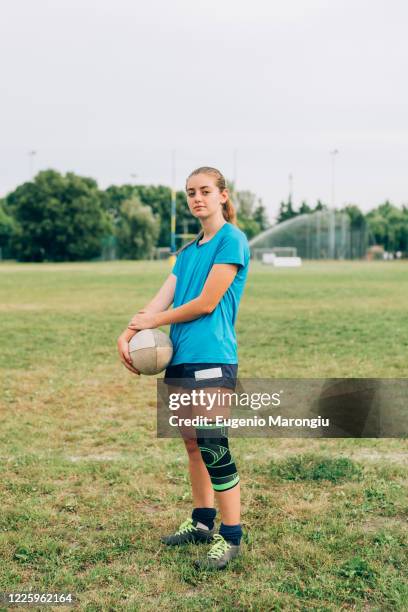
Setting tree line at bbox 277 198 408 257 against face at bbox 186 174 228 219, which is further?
tree line at bbox 277 198 408 257

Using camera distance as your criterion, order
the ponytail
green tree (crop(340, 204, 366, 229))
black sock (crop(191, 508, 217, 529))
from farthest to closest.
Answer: green tree (crop(340, 204, 366, 229))
black sock (crop(191, 508, 217, 529))
the ponytail

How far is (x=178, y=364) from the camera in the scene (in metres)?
3.42

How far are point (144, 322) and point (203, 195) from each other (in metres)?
0.68

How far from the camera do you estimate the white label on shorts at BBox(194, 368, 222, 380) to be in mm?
3322

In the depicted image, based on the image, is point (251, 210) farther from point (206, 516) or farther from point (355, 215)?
point (206, 516)

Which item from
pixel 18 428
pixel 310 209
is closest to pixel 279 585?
pixel 18 428

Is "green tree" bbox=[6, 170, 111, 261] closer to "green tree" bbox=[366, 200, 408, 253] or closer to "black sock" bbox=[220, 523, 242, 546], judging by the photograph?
"green tree" bbox=[366, 200, 408, 253]

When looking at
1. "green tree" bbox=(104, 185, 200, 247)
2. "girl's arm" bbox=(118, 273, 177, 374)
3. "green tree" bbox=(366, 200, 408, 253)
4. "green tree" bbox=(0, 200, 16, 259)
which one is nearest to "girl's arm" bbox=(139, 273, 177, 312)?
"girl's arm" bbox=(118, 273, 177, 374)

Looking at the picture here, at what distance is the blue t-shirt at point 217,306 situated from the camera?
332 cm

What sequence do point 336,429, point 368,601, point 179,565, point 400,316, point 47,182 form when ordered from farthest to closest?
1. point 47,182
2. point 400,316
3. point 336,429
4. point 179,565
5. point 368,601

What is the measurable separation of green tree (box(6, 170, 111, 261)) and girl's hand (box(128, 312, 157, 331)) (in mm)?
74367

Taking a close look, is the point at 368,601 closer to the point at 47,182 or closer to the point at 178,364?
the point at 178,364

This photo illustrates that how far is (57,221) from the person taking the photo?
7606 cm

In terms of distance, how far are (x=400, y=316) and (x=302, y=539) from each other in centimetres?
1123
